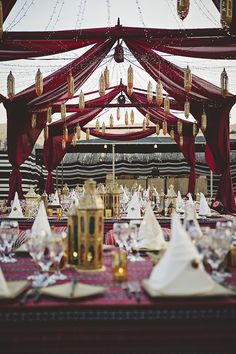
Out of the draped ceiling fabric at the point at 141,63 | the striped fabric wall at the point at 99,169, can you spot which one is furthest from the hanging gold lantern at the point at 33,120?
the striped fabric wall at the point at 99,169

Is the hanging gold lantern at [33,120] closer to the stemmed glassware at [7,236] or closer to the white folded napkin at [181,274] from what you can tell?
the stemmed glassware at [7,236]

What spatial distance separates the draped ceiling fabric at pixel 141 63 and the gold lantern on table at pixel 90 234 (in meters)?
2.03

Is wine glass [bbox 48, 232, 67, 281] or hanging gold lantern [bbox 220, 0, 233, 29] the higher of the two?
hanging gold lantern [bbox 220, 0, 233, 29]

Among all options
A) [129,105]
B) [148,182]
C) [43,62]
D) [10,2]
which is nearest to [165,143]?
[148,182]

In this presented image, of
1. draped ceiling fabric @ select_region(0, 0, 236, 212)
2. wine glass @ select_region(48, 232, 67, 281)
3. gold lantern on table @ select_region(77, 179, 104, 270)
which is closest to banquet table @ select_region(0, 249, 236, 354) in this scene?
wine glass @ select_region(48, 232, 67, 281)

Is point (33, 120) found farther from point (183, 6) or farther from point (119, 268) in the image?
point (119, 268)

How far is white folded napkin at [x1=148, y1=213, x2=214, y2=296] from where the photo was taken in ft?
6.64

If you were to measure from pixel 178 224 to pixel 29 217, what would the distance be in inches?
154

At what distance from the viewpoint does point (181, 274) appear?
2.05 m

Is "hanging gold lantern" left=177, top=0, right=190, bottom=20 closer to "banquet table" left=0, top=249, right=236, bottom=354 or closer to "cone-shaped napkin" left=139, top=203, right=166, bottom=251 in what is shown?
"cone-shaped napkin" left=139, top=203, right=166, bottom=251

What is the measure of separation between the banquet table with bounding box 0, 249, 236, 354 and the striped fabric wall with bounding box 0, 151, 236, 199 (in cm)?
1221

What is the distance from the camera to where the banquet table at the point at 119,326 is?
1910mm

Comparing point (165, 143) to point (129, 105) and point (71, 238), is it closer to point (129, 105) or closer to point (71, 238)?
point (129, 105)

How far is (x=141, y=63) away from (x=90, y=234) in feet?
14.0
